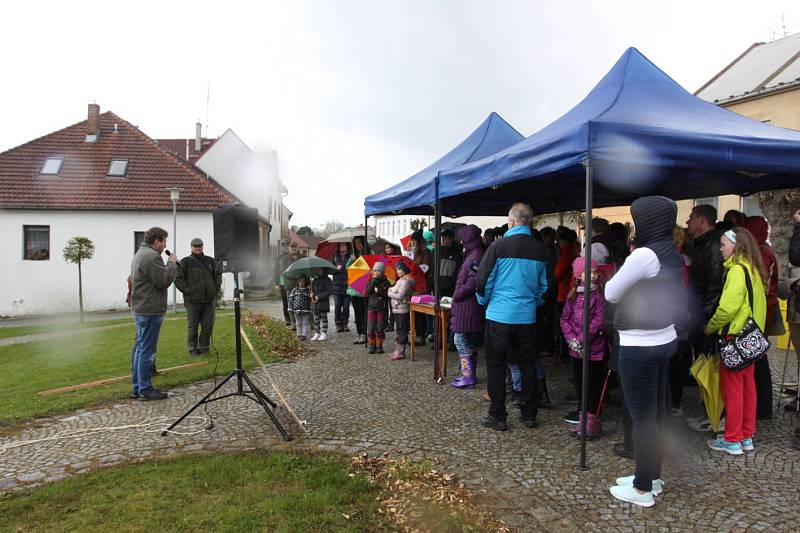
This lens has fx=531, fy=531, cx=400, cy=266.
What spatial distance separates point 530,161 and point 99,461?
14.3 feet

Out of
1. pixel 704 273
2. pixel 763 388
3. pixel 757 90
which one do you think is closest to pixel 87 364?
pixel 704 273

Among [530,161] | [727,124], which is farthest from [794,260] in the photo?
[530,161]

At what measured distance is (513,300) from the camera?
4551mm

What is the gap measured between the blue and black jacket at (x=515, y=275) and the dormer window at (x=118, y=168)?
22382mm

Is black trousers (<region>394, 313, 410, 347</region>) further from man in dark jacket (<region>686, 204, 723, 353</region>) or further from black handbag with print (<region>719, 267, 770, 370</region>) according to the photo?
black handbag with print (<region>719, 267, 770, 370</region>)

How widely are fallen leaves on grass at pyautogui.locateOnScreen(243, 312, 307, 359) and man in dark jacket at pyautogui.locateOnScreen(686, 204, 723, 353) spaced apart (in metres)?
5.89

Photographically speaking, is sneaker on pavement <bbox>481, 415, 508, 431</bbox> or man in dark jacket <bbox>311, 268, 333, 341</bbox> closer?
sneaker on pavement <bbox>481, 415, 508, 431</bbox>

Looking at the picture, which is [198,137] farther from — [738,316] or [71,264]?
[738,316]

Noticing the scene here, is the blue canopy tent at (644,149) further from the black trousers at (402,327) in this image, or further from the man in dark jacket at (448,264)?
the black trousers at (402,327)

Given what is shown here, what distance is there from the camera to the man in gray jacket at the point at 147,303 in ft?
20.0

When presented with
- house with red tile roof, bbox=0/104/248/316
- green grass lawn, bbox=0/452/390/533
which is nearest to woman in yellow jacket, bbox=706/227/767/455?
green grass lawn, bbox=0/452/390/533

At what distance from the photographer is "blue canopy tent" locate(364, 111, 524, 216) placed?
7.39 meters

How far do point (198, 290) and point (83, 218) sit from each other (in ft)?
53.5

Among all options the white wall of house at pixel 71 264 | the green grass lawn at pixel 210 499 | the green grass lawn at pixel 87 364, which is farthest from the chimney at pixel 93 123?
the green grass lawn at pixel 210 499
